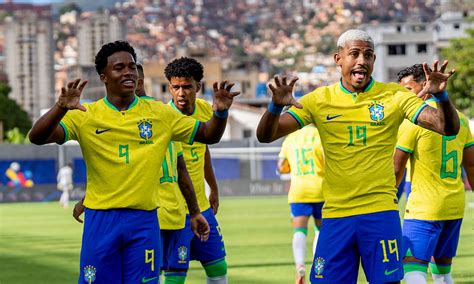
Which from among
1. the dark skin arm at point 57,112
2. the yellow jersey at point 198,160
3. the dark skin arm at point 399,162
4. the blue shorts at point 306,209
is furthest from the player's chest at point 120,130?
the blue shorts at point 306,209

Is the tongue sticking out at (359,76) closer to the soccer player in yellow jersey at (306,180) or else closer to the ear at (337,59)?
the ear at (337,59)

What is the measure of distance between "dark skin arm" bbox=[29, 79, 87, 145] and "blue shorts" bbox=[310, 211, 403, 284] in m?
2.05

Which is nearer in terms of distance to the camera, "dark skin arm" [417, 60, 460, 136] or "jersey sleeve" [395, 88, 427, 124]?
"dark skin arm" [417, 60, 460, 136]

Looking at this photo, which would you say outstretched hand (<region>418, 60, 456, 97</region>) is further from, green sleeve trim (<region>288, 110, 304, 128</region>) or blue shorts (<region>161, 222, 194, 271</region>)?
blue shorts (<region>161, 222, 194, 271</region>)

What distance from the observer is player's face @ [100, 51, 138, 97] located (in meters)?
8.32

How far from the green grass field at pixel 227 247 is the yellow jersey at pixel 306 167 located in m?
1.03

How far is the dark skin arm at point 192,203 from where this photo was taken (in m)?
9.69

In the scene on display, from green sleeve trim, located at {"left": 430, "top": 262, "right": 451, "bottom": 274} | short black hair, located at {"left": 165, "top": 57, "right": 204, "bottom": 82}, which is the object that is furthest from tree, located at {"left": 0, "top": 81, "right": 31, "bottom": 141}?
green sleeve trim, located at {"left": 430, "top": 262, "right": 451, "bottom": 274}

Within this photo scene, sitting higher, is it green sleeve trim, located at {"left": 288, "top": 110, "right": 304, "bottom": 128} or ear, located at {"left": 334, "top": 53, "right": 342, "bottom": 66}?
ear, located at {"left": 334, "top": 53, "right": 342, "bottom": 66}

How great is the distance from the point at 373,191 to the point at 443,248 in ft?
7.78

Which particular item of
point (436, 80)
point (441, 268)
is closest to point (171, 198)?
point (441, 268)

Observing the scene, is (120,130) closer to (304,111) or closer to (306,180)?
(304,111)

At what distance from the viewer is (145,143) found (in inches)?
326

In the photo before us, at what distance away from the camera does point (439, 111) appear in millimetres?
8125
